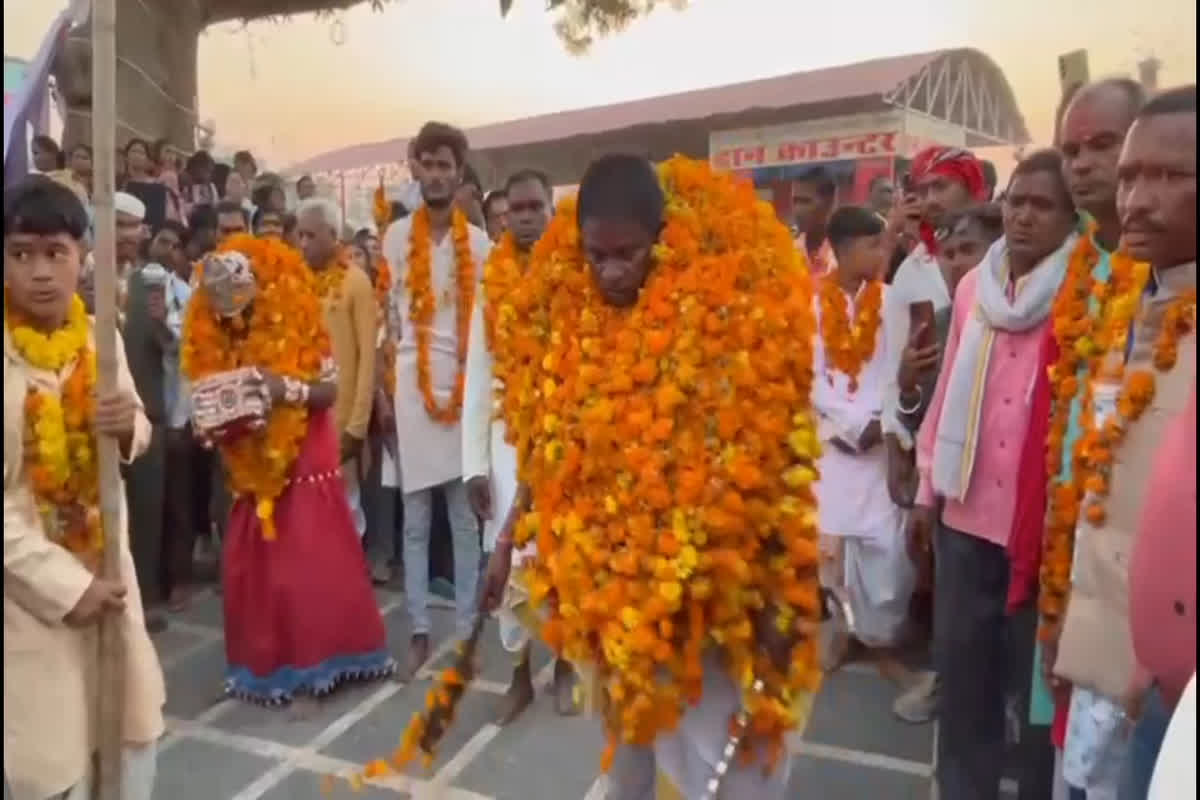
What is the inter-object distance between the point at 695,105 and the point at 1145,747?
1019cm

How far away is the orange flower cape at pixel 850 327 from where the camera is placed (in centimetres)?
463

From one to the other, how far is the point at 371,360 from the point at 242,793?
2351mm

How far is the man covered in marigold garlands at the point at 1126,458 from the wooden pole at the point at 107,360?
2.17m

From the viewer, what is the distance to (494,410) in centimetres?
364

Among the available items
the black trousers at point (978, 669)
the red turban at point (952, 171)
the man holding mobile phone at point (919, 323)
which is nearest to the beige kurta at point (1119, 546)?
the black trousers at point (978, 669)

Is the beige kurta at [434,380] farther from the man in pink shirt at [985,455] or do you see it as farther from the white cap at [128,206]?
the man in pink shirt at [985,455]

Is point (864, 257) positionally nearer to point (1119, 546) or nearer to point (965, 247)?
point (965, 247)

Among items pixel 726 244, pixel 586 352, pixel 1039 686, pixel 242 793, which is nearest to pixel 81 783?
pixel 242 793

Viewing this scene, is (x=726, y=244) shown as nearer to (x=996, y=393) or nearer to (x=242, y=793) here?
(x=996, y=393)

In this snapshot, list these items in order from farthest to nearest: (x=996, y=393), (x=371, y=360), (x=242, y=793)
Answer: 1. (x=371, y=360)
2. (x=242, y=793)
3. (x=996, y=393)

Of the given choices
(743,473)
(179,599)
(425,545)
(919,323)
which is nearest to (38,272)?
(743,473)

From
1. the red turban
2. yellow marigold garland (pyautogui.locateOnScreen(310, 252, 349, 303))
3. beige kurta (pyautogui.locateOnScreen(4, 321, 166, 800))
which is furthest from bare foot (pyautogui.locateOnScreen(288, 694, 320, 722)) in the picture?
the red turban

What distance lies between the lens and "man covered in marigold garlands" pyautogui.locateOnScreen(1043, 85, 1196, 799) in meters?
1.74

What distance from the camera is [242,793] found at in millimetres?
3686
